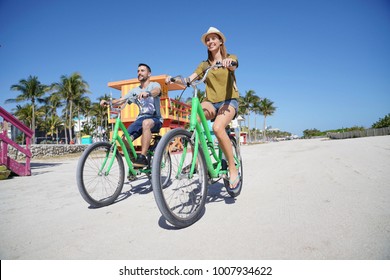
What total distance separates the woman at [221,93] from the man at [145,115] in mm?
956

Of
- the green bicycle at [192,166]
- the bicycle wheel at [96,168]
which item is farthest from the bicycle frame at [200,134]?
the bicycle wheel at [96,168]

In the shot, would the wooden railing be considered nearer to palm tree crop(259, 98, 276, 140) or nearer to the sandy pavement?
the sandy pavement

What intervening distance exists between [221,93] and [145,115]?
1472 mm

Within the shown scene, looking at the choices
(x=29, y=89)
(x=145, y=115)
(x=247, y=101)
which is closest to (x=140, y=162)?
(x=145, y=115)

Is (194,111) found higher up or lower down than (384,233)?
higher up

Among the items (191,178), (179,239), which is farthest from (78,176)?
(179,239)

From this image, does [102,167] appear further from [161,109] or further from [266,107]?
[266,107]

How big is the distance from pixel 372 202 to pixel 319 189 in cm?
74

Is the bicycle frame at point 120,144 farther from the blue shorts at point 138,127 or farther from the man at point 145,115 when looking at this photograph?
the blue shorts at point 138,127

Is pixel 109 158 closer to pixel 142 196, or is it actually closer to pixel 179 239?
pixel 142 196

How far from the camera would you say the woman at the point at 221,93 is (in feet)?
9.16
